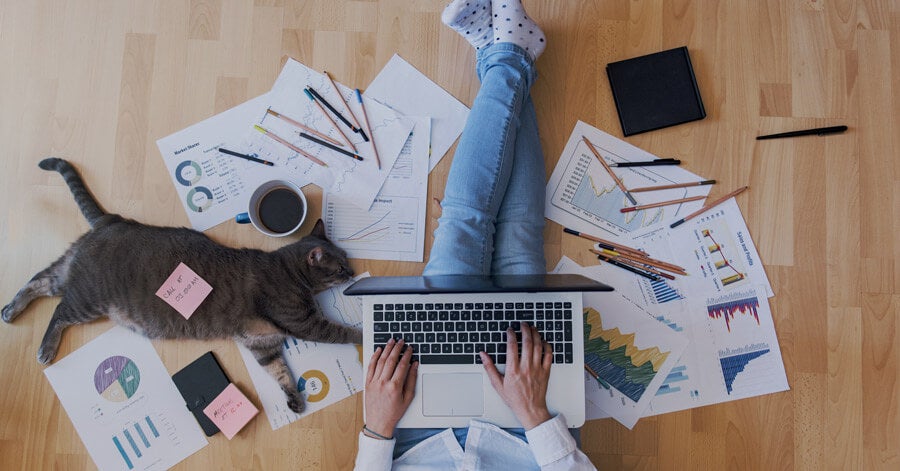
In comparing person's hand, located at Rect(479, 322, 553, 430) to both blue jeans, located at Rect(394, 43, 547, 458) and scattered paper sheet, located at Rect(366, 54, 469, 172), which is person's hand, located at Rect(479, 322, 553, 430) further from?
scattered paper sheet, located at Rect(366, 54, 469, 172)

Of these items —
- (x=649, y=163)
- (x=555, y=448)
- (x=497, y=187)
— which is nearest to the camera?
(x=555, y=448)

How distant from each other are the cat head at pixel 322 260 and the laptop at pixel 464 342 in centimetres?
21

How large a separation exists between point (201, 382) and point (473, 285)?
2.43 feet

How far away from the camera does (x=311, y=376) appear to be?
51.5 inches

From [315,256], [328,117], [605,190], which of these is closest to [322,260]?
[315,256]

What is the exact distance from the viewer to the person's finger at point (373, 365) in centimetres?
108

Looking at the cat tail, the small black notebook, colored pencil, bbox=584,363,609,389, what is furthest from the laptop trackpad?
the cat tail

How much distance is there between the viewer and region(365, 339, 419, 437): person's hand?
1062 mm

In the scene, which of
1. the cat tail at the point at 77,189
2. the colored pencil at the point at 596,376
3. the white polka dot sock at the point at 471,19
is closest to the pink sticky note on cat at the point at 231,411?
the cat tail at the point at 77,189

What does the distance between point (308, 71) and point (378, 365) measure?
2.55 feet

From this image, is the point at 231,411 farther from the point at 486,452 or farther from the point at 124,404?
the point at 486,452

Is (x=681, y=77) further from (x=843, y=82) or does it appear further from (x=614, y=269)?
(x=614, y=269)

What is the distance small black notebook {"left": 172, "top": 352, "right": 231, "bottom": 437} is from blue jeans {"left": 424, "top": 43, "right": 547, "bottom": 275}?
0.58 meters

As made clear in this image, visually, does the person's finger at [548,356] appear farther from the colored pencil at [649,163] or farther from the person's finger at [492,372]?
the colored pencil at [649,163]
